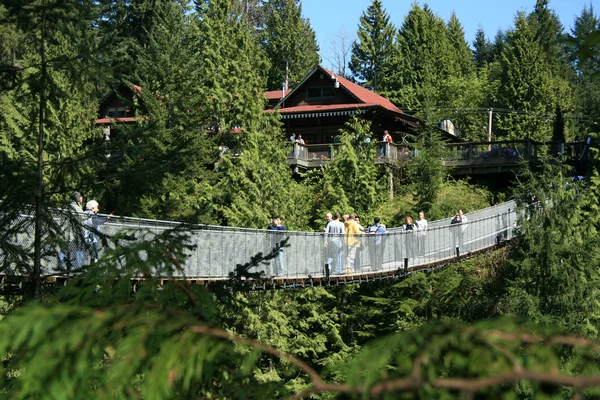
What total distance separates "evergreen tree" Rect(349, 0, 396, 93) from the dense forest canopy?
0.17 meters

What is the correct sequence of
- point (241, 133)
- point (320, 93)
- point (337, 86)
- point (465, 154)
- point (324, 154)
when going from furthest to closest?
point (320, 93) → point (337, 86) → point (324, 154) → point (465, 154) → point (241, 133)

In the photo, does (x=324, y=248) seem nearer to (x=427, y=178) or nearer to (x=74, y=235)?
(x=74, y=235)

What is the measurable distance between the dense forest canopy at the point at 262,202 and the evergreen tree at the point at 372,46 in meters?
0.17

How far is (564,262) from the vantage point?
2077cm

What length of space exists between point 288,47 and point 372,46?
5.73 metres

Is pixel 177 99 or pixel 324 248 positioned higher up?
pixel 177 99

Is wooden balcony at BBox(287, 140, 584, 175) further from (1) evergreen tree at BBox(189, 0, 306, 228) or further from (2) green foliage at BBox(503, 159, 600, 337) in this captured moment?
(2) green foliage at BBox(503, 159, 600, 337)

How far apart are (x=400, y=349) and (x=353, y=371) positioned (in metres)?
0.20

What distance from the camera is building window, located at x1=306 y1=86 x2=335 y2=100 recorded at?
34250mm

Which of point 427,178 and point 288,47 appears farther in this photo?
point 288,47

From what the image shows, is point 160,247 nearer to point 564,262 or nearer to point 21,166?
point 21,166

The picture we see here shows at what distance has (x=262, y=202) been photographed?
22766mm

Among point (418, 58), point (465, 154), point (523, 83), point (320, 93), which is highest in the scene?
point (418, 58)

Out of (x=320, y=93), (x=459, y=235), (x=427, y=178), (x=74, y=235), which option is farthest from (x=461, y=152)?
(x=74, y=235)
